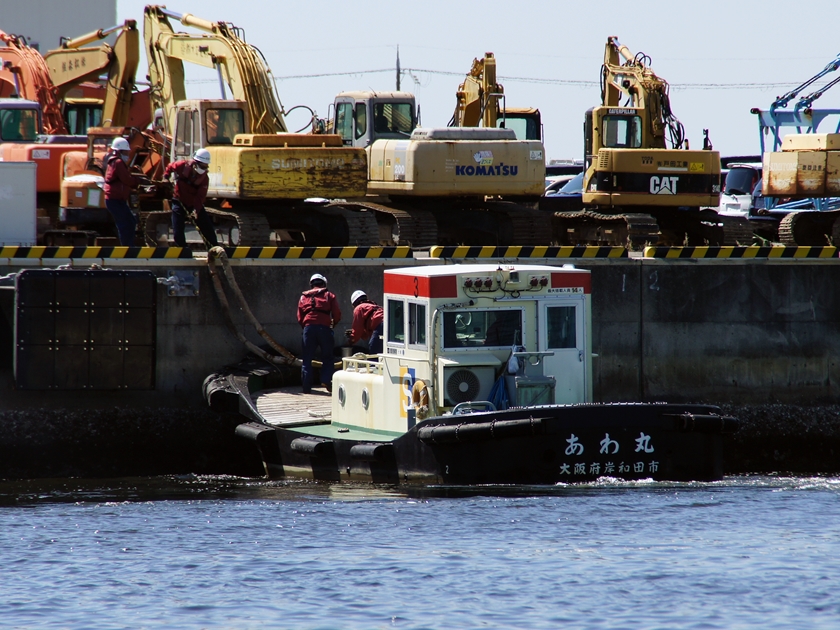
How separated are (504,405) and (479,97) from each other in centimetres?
1372

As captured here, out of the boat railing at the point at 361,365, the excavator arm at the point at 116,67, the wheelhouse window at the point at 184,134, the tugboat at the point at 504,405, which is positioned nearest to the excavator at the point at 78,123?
the excavator arm at the point at 116,67

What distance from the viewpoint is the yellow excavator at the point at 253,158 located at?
19766mm

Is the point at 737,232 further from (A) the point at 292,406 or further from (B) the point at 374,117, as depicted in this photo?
(A) the point at 292,406

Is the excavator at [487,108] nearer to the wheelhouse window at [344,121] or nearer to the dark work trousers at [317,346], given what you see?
the wheelhouse window at [344,121]

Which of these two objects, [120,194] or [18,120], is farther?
[18,120]

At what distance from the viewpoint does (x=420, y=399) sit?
1362 cm

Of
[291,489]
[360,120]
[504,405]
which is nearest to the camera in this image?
[504,405]

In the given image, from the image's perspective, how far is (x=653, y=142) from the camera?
24.8 meters

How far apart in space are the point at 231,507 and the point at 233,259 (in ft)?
14.6

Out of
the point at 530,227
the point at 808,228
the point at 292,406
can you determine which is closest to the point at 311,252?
the point at 292,406

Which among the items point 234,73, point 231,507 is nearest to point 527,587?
point 231,507

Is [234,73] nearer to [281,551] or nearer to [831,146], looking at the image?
[831,146]

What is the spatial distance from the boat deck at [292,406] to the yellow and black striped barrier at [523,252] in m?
2.58

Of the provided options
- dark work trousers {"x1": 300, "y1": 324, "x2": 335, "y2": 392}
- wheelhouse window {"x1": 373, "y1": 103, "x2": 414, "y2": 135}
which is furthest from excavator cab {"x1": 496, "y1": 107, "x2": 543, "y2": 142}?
dark work trousers {"x1": 300, "y1": 324, "x2": 335, "y2": 392}
